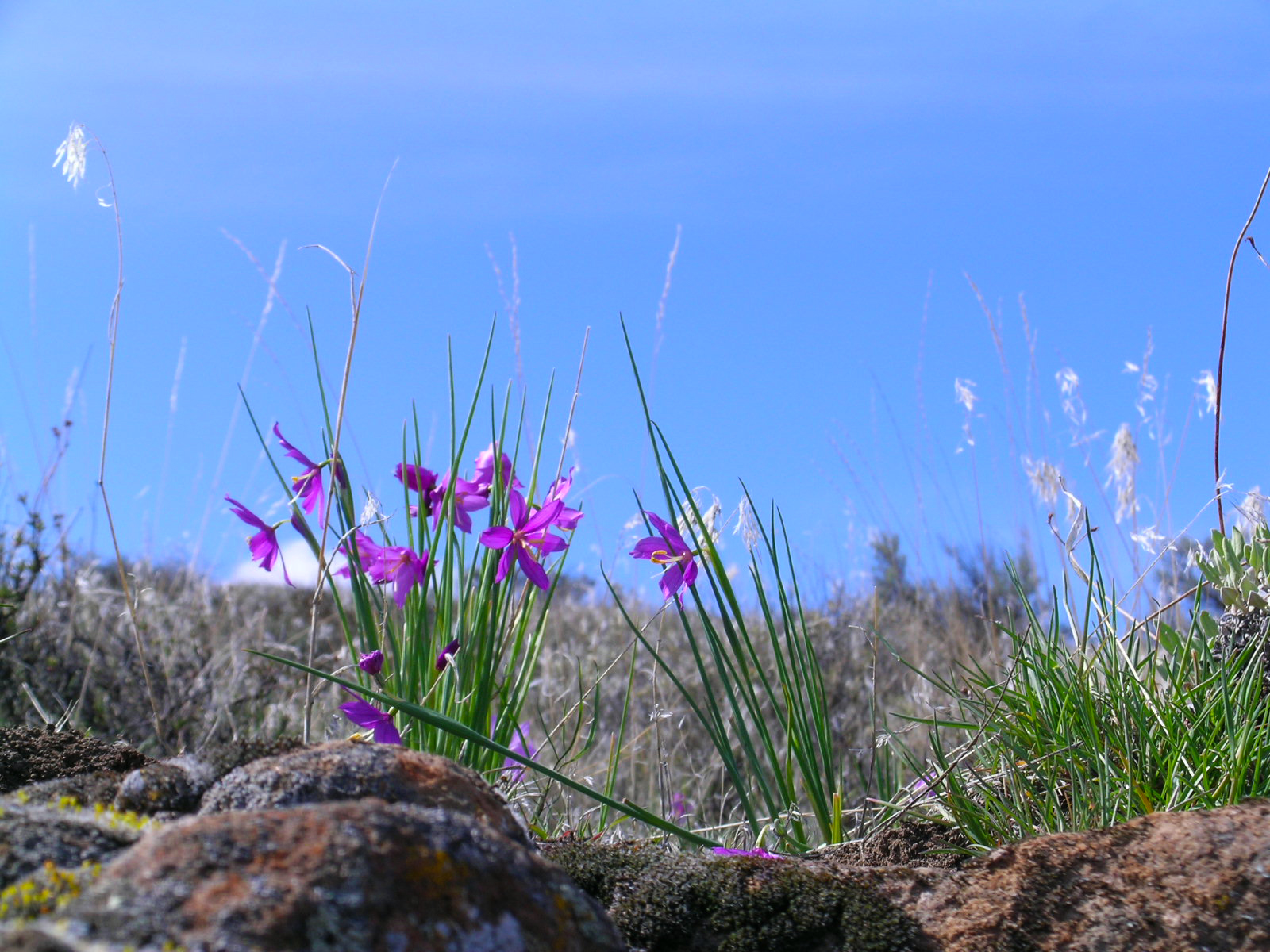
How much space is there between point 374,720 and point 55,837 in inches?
40.1

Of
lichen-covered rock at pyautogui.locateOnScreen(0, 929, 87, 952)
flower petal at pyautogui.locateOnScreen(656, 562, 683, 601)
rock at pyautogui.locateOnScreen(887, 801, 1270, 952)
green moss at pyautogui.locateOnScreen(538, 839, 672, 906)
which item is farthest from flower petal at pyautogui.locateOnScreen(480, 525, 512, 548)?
lichen-covered rock at pyautogui.locateOnScreen(0, 929, 87, 952)

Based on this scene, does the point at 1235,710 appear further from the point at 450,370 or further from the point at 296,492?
the point at 296,492

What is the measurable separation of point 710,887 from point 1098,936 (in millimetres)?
538

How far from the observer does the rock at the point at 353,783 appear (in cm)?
114

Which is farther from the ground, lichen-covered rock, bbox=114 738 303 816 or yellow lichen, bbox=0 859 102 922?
lichen-covered rock, bbox=114 738 303 816

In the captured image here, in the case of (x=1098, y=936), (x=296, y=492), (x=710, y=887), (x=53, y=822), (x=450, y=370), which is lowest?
(x=1098, y=936)

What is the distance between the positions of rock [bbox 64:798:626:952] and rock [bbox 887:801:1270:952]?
2.25ft

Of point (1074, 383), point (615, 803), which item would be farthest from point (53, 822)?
point (1074, 383)

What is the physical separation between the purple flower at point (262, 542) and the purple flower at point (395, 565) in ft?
0.56

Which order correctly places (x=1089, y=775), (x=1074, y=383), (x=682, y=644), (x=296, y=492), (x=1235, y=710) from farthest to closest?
(x=682, y=644)
(x=1074, y=383)
(x=296, y=492)
(x=1089, y=775)
(x=1235, y=710)

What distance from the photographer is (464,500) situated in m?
2.26

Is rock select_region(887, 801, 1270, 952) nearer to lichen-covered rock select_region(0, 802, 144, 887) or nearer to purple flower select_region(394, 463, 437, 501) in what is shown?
lichen-covered rock select_region(0, 802, 144, 887)

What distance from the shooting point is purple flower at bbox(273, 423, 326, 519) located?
2.19m

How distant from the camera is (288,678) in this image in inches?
212
